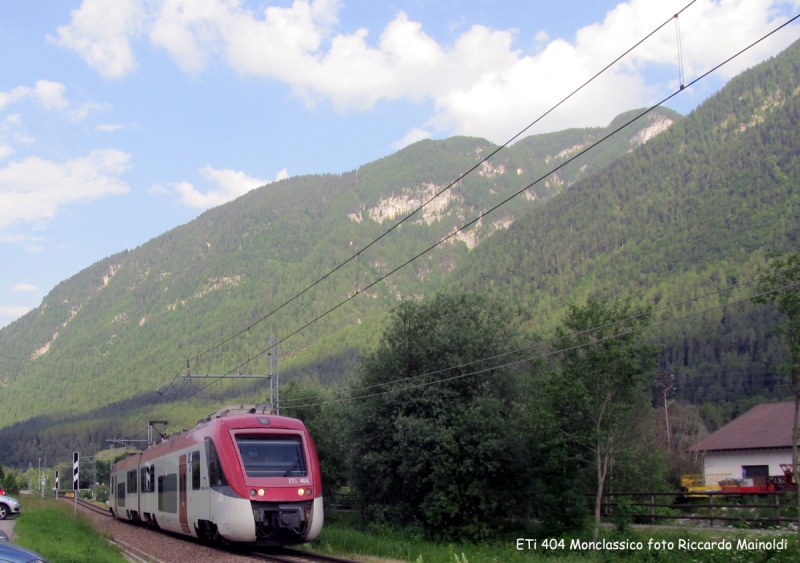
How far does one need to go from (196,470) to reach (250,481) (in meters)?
3.21

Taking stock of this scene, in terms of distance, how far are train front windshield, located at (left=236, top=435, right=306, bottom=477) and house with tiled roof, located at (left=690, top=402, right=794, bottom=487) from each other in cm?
3194

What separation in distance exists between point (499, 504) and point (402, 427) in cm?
502

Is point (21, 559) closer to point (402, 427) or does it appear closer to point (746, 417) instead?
point (402, 427)

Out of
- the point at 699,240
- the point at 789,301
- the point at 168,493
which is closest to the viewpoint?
the point at 789,301

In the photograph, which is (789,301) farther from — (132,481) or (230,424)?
(132,481)

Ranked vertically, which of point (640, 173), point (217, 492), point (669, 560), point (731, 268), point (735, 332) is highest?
point (640, 173)

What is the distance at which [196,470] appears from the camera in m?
20.6

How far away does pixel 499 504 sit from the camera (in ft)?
100

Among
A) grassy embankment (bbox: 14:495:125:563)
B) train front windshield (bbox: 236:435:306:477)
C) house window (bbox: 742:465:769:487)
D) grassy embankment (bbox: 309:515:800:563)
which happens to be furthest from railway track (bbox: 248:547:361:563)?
house window (bbox: 742:465:769:487)

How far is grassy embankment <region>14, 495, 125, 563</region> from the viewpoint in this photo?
634 inches

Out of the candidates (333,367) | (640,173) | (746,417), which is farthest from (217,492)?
(640,173)

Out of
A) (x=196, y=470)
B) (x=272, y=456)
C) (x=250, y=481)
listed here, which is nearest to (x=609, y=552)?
(x=272, y=456)

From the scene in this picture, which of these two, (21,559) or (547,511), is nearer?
(21,559)

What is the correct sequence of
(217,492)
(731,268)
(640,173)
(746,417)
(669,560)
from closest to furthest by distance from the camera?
1. (217,492)
2. (669,560)
3. (746,417)
4. (731,268)
5. (640,173)
